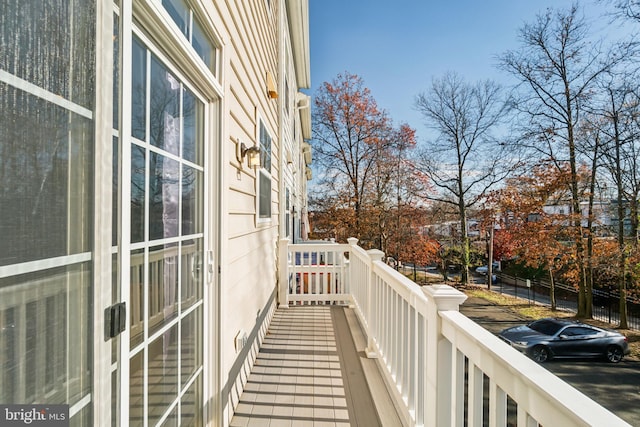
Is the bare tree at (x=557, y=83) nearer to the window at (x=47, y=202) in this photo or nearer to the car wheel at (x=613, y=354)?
the car wheel at (x=613, y=354)

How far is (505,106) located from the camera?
12.8 m

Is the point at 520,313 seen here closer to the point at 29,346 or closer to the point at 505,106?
the point at 505,106

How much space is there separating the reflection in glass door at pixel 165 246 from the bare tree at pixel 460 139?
14908 millimetres

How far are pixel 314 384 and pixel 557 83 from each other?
43.7 ft

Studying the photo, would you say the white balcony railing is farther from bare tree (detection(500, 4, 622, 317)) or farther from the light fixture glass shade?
bare tree (detection(500, 4, 622, 317))

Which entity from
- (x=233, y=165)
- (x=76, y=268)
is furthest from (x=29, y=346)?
(x=233, y=165)

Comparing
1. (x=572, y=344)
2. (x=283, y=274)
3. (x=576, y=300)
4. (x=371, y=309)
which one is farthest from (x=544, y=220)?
(x=371, y=309)

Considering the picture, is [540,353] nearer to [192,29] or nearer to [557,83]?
[557,83]

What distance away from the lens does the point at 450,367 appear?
148cm

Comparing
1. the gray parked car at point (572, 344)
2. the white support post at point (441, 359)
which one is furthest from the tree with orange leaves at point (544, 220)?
the white support post at point (441, 359)

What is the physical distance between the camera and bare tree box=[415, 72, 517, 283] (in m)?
15.4

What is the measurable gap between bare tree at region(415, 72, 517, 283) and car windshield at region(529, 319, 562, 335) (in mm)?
7046

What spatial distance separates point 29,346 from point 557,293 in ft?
75.5

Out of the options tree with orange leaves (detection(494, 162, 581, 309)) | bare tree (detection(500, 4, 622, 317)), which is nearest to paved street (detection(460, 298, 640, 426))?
tree with orange leaves (detection(494, 162, 581, 309))
